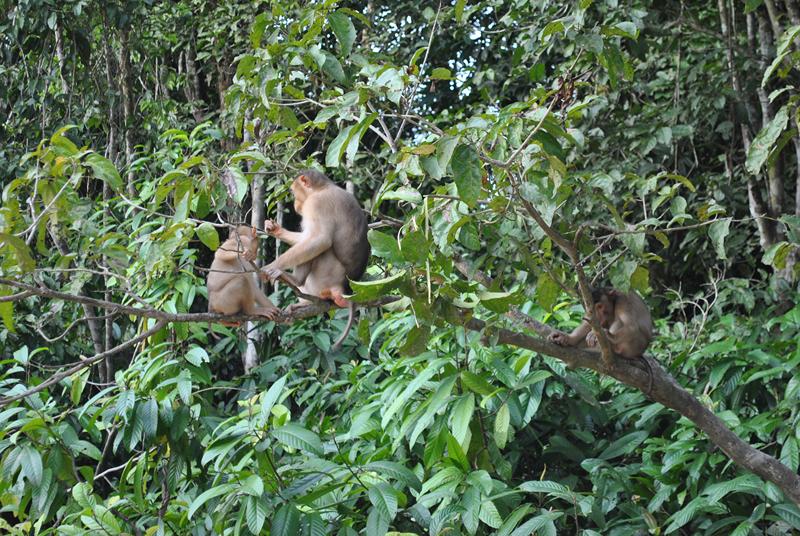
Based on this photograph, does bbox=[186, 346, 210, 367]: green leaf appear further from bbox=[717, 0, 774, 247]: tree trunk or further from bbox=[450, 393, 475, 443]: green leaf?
bbox=[717, 0, 774, 247]: tree trunk

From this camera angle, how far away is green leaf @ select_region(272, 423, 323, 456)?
14.8 feet

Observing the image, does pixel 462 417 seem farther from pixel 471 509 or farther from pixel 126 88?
pixel 126 88

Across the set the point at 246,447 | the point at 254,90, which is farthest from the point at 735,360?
the point at 254,90

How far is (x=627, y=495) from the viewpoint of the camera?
5211 millimetres

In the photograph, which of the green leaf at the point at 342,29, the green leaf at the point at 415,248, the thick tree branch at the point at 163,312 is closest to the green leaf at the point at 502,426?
the thick tree branch at the point at 163,312

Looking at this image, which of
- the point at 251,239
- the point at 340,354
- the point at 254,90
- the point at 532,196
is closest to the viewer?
the point at 532,196

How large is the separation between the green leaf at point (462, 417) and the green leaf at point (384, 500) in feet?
1.49

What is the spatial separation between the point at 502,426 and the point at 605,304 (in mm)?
1389

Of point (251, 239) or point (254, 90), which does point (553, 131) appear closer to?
point (254, 90)

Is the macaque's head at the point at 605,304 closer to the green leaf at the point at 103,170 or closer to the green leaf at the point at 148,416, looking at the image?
the green leaf at the point at 148,416

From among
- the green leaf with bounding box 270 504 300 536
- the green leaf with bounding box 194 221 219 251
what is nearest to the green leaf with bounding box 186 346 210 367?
the green leaf with bounding box 270 504 300 536

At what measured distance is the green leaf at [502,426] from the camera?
4.66m

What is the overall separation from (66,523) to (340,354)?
9.06ft

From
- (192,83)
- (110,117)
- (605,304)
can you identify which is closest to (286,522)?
(605,304)
